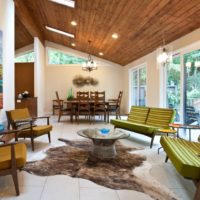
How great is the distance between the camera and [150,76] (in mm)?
7359

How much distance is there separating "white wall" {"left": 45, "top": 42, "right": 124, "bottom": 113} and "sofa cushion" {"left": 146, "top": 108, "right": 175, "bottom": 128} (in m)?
5.95

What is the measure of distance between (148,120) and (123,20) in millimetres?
2522

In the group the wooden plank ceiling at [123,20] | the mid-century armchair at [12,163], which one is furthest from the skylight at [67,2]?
the mid-century armchair at [12,163]

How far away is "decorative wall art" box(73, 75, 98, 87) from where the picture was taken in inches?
422

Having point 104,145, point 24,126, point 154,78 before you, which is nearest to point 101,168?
point 104,145

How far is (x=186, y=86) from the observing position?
5.11 meters

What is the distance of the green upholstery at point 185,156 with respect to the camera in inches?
81.4

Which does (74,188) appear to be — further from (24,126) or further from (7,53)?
(7,53)

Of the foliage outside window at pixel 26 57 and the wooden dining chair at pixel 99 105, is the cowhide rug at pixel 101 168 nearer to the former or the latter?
the wooden dining chair at pixel 99 105

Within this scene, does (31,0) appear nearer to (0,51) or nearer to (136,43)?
(0,51)

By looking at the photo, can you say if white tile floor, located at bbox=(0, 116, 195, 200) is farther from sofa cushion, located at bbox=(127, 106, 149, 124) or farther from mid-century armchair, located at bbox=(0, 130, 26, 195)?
sofa cushion, located at bbox=(127, 106, 149, 124)

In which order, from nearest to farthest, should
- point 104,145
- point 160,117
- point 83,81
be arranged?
point 104,145, point 160,117, point 83,81

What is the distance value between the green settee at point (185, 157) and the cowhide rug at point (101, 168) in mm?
396

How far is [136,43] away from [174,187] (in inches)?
198
